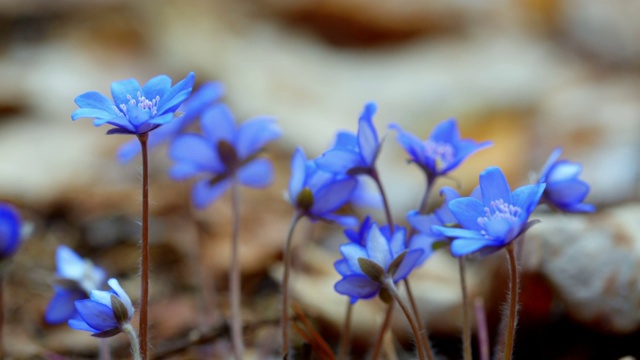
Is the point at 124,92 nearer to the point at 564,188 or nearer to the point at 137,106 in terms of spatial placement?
the point at 137,106

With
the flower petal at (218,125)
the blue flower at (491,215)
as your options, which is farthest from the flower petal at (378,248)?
the flower petal at (218,125)

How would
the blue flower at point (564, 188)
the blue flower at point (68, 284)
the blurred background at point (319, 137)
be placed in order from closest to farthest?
1. the blue flower at point (564, 188)
2. the blue flower at point (68, 284)
3. the blurred background at point (319, 137)

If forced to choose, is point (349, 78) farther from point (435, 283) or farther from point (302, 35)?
point (435, 283)

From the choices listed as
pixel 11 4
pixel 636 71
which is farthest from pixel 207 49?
pixel 636 71

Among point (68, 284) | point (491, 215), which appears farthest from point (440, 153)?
point (68, 284)

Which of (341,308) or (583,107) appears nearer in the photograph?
(341,308)

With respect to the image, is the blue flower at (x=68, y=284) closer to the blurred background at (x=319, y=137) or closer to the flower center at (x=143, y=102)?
the blurred background at (x=319, y=137)
